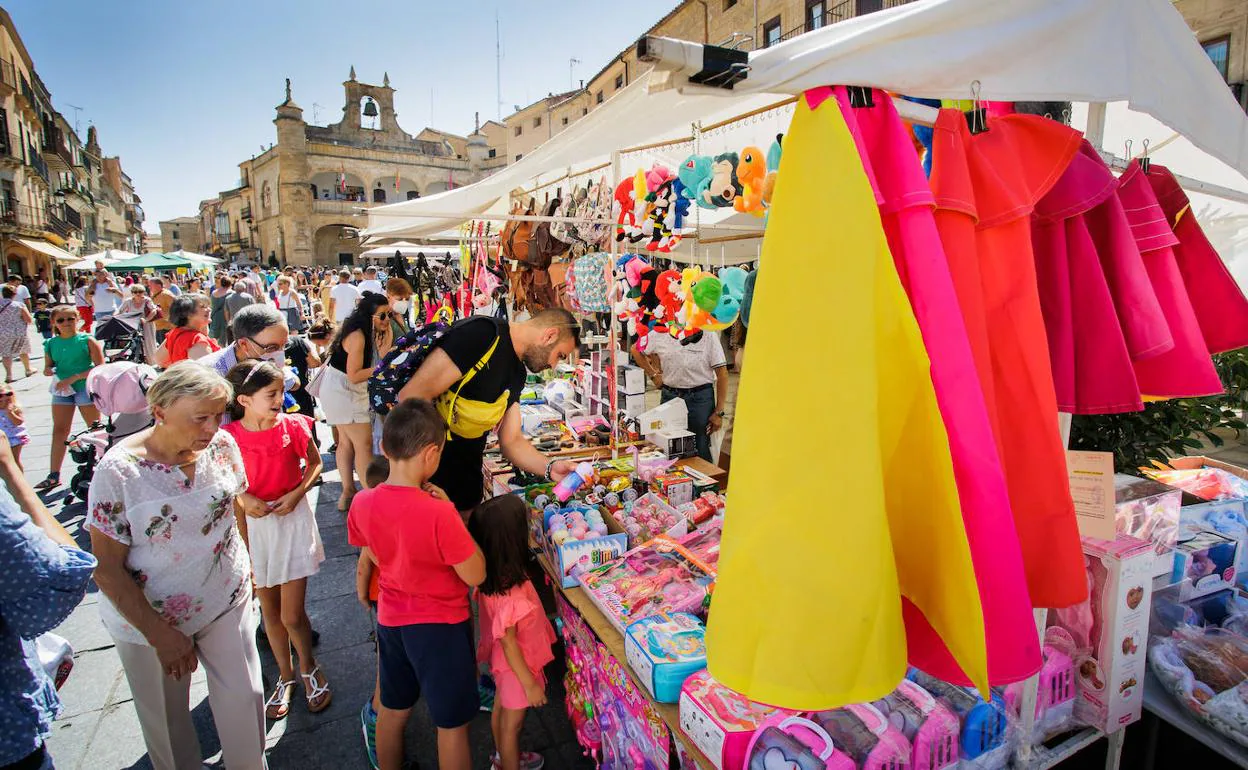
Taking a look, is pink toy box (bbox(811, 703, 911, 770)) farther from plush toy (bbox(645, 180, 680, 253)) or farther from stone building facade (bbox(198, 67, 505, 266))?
stone building facade (bbox(198, 67, 505, 266))

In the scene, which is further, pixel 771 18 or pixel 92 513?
pixel 771 18

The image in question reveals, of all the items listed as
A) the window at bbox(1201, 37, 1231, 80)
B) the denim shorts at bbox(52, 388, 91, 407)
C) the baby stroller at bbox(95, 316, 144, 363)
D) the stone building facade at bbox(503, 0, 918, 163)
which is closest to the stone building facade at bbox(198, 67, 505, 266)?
the stone building facade at bbox(503, 0, 918, 163)

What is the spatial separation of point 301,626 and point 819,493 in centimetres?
283

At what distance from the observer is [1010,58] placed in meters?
1.16

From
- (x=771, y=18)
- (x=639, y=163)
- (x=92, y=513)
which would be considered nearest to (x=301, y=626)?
(x=92, y=513)

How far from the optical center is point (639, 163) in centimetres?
399

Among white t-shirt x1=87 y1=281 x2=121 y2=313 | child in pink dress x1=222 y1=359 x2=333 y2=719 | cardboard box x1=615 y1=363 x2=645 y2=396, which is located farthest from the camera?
white t-shirt x1=87 y1=281 x2=121 y2=313

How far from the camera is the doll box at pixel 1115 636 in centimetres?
180

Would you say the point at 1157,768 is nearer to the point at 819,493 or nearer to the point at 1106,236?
the point at 1106,236

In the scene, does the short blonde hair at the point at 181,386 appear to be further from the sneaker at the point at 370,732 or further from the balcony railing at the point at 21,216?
the balcony railing at the point at 21,216

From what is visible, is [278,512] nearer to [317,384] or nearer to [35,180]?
[317,384]

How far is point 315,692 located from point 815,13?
1874 centimetres

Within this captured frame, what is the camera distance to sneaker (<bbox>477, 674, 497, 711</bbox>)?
2.88 m

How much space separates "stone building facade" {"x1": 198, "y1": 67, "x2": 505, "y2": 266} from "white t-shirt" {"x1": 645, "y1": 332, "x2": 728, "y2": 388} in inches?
1584
